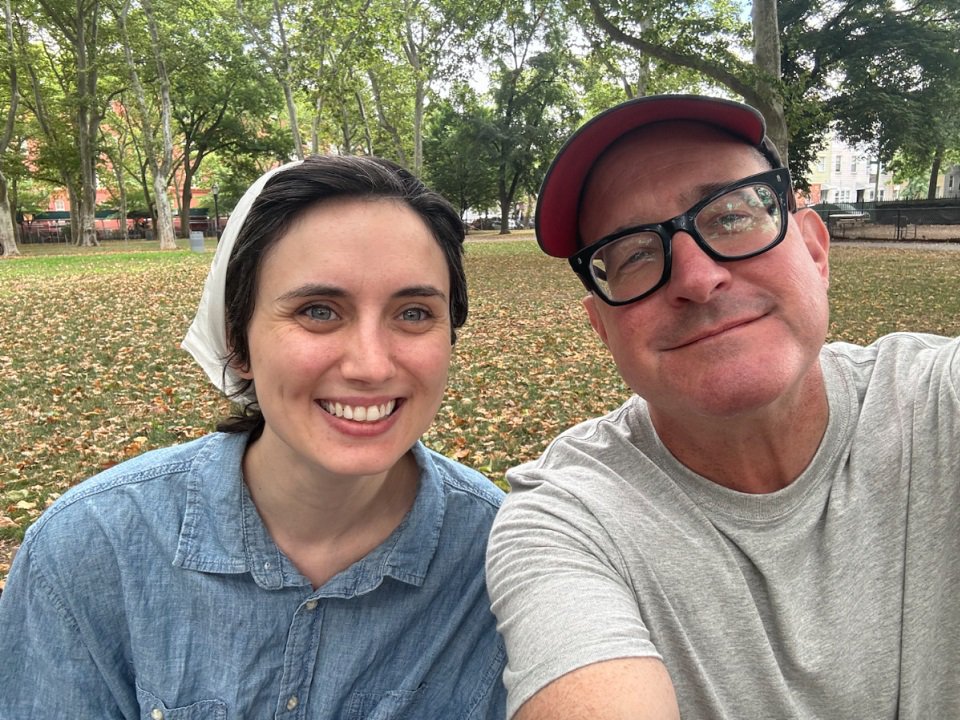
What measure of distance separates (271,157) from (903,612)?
1893 inches

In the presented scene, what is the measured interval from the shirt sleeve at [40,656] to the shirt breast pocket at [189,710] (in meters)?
0.13

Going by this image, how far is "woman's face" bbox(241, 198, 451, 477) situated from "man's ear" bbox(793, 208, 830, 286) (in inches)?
36.5

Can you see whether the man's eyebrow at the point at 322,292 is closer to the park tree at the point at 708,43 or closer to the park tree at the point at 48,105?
the park tree at the point at 708,43

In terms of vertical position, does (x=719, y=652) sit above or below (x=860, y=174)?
below

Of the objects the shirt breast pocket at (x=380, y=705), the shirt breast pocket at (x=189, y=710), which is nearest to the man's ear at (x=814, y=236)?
the shirt breast pocket at (x=380, y=705)

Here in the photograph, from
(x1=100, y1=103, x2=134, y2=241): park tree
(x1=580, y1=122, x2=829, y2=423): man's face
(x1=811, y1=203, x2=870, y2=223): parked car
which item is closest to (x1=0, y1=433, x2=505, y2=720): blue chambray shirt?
(x1=580, y1=122, x2=829, y2=423): man's face

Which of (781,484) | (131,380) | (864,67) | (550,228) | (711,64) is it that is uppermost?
(864,67)

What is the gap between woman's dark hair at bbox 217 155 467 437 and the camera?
1697 millimetres

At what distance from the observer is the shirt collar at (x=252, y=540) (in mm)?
1789

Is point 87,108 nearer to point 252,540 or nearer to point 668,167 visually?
point 252,540

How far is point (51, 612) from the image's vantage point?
1.68 meters

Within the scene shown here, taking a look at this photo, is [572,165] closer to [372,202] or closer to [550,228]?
[550,228]

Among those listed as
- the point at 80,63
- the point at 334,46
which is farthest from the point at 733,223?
the point at 80,63

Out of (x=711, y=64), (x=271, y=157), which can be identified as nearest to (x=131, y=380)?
(x=711, y=64)
